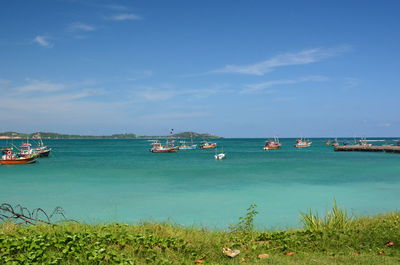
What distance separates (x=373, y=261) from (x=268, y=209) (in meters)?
11.2

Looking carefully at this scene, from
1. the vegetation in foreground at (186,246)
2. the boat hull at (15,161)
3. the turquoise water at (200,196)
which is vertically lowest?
the turquoise water at (200,196)

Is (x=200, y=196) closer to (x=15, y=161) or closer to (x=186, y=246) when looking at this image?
(x=186, y=246)

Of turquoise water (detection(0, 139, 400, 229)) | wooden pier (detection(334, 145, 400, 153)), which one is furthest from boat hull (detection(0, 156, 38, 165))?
wooden pier (detection(334, 145, 400, 153))

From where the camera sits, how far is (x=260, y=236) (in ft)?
23.7

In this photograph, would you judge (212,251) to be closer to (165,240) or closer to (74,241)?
(165,240)

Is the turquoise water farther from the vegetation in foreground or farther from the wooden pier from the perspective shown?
the wooden pier

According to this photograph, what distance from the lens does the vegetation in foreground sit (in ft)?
18.4

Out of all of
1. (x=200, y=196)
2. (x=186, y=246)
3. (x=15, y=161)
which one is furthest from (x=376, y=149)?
(x=186, y=246)

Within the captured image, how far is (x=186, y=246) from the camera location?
631 cm

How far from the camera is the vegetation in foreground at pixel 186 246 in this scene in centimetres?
560

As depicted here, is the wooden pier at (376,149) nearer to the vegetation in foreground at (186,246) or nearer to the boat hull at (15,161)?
the boat hull at (15,161)

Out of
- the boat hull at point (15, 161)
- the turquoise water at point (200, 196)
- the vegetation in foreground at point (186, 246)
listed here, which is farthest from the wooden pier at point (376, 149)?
the vegetation in foreground at point (186, 246)

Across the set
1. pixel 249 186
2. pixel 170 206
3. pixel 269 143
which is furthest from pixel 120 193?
pixel 269 143

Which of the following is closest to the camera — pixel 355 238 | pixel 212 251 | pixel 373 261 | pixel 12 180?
pixel 373 261
